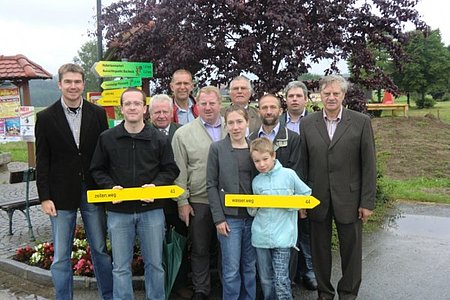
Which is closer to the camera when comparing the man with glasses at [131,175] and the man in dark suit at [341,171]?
the man with glasses at [131,175]

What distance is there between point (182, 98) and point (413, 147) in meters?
12.1

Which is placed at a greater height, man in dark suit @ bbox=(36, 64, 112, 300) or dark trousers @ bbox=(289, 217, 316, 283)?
man in dark suit @ bbox=(36, 64, 112, 300)

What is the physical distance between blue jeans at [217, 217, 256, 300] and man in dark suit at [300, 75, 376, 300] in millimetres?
655

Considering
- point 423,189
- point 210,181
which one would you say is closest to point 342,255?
point 210,181

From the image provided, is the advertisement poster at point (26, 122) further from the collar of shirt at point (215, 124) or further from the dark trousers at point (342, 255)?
the dark trousers at point (342, 255)

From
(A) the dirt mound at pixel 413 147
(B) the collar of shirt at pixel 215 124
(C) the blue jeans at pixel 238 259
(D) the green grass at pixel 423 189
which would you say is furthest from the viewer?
(A) the dirt mound at pixel 413 147

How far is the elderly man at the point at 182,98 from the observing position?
4.90 m

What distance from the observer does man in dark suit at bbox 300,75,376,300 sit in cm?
397

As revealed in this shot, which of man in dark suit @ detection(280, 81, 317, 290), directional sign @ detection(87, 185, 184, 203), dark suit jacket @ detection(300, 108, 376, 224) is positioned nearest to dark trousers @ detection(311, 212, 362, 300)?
dark suit jacket @ detection(300, 108, 376, 224)

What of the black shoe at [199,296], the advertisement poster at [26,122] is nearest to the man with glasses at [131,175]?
the black shoe at [199,296]

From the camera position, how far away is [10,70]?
1277 cm

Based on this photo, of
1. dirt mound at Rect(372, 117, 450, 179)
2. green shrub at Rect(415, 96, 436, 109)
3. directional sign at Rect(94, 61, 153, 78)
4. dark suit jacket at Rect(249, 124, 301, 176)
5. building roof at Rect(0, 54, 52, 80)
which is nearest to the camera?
dark suit jacket at Rect(249, 124, 301, 176)

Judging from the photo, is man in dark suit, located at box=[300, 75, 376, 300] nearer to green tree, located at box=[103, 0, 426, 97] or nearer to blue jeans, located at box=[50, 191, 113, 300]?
green tree, located at box=[103, 0, 426, 97]

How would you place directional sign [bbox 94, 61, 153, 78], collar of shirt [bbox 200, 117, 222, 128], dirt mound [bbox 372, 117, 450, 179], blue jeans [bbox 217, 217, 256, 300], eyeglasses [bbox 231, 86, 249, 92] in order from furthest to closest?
dirt mound [bbox 372, 117, 450, 179] → directional sign [bbox 94, 61, 153, 78] → eyeglasses [bbox 231, 86, 249, 92] → collar of shirt [bbox 200, 117, 222, 128] → blue jeans [bbox 217, 217, 256, 300]
